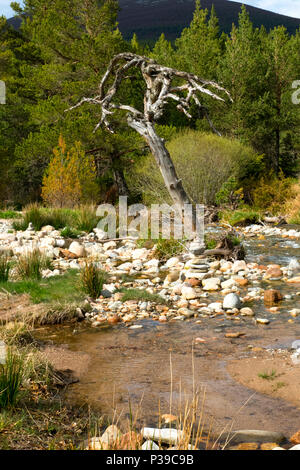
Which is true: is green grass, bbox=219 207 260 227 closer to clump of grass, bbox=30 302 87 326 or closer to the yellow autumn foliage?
the yellow autumn foliage

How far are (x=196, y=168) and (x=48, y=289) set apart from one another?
1012 centimetres

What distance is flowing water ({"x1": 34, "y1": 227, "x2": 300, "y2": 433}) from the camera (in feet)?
10.2

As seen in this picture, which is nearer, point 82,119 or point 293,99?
point 82,119

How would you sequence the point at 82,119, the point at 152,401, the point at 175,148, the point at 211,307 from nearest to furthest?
the point at 152,401
the point at 211,307
the point at 175,148
the point at 82,119

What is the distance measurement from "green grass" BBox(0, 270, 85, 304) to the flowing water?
682 mm

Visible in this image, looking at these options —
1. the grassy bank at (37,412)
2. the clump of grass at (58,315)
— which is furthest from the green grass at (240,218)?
the grassy bank at (37,412)

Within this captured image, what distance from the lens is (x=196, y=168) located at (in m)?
15.5

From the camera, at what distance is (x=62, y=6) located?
19125mm

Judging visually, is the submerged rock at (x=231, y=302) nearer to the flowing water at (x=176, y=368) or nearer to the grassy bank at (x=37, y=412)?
the flowing water at (x=176, y=368)

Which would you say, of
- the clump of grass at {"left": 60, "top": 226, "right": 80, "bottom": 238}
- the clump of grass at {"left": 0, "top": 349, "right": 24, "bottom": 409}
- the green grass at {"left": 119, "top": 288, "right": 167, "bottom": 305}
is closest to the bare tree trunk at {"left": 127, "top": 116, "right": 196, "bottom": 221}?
the green grass at {"left": 119, "top": 288, "right": 167, "bottom": 305}

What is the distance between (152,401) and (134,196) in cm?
1599

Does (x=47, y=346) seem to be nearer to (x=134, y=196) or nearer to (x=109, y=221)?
(x=109, y=221)

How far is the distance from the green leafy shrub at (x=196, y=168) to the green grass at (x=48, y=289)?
27.1 feet

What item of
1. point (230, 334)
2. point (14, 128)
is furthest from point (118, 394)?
point (14, 128)
